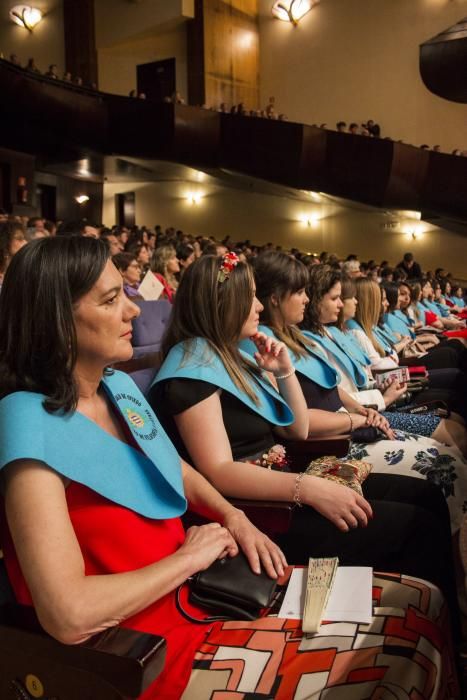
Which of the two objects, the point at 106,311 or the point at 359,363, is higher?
the point at 106,311

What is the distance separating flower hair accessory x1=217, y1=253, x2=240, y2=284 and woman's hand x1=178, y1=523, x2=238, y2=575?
755mm

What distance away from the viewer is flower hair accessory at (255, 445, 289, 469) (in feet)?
5.78

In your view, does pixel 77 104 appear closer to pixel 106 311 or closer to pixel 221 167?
pixel 221 167

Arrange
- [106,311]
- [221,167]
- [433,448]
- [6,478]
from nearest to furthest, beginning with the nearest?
[6,478]
[106,311]
[433,448]
[221,167]

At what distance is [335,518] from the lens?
4.86 ft

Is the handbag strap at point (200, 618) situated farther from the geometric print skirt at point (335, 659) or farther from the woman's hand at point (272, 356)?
the woman's hand at point (272, 356)

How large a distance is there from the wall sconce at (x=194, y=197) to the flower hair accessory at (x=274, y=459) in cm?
1393

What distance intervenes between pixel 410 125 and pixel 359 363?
11473 millimetres

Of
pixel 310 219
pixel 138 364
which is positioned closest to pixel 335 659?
pixel 138 364

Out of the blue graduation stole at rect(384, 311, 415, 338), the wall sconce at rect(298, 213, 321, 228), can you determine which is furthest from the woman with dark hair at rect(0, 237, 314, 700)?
the wall sconce at rect(298, 213, 321, 228)

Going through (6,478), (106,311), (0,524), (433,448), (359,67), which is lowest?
(433,448)

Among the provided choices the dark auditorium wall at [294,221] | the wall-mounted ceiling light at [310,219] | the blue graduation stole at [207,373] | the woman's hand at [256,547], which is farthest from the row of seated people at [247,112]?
the woman's hand at [256,547]

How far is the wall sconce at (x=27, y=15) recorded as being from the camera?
47.1 feet

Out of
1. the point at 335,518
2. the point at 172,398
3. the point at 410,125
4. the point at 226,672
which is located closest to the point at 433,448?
the point at 335,518
